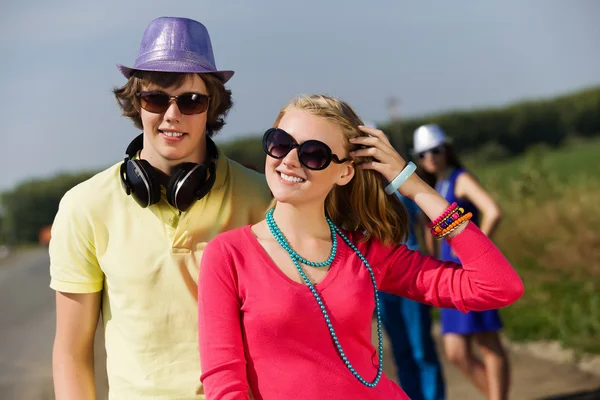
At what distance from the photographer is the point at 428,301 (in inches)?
99.9

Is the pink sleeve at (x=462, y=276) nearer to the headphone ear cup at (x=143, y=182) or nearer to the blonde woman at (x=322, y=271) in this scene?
the blonde woman at (x=322, y=271)

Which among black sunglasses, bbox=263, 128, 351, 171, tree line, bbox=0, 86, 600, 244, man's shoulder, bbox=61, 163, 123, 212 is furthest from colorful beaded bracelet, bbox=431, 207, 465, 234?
tree line, bbox=0, 86, 600, 244

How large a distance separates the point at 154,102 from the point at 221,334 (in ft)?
2.46

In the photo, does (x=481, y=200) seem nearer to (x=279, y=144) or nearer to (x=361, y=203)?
(x=361, y=203)

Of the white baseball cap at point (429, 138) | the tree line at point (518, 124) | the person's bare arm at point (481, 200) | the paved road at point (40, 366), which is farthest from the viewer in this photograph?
the tree line at point (518, 124)

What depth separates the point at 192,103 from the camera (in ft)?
8.33

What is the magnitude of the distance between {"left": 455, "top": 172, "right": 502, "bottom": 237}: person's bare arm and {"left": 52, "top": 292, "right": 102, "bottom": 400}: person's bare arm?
399 cm

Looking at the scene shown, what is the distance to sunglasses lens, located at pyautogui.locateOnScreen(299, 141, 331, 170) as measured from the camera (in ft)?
7.63

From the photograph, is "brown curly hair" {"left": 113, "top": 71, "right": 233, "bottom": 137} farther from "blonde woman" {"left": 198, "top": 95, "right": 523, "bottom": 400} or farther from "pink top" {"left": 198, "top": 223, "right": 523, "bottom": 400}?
"pink top" {"left": 198, "top": 223, "right": 523, "bottom": 400}

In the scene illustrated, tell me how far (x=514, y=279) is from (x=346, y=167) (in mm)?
575

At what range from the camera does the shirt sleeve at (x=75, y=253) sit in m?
2.49

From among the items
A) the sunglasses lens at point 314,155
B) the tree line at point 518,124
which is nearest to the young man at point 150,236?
the sunglasses lens at point 314,155

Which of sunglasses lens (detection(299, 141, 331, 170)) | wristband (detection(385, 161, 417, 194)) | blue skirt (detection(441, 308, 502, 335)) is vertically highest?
sunglasses lens (detection(299, 141, 331, 170))

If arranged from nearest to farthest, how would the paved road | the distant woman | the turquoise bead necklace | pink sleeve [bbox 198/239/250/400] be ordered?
1. pink sleeve [bbox 198/239/250/400]
2. the turquoise bead necklace
3. the distant woman
4. the paved road
